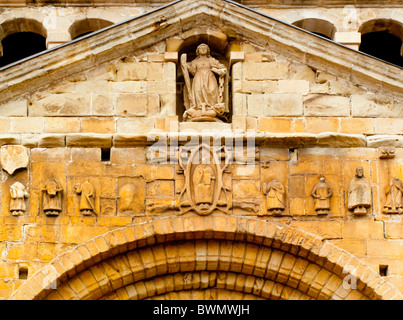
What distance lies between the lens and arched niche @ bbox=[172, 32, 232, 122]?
50.8 ft

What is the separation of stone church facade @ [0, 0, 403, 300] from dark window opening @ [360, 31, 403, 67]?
365 centimetres

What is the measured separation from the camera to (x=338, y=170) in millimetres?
14773

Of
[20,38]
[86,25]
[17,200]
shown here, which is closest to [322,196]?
[17,200]

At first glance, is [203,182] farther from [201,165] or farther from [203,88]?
[203,88]

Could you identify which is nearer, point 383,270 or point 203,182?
point 383,270

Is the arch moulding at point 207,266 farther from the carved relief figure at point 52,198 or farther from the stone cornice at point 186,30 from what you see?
the stone cornice at point 186,30

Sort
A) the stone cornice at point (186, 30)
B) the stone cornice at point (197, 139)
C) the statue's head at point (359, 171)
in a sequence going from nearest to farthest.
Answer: the statue's head at point (359, 171) → the stone cornice at point (197, 139) → the stone cornice at point (186, 30)

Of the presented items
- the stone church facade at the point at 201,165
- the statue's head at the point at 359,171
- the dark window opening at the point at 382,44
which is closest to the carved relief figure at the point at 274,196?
the stone church facade at the point at 201,165

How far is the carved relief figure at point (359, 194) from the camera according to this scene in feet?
47.6

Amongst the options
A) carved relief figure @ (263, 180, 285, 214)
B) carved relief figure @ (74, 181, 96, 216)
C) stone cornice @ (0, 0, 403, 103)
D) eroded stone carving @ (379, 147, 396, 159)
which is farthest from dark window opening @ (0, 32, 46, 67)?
eroded stone carving @ (379, 147, 396, 159)

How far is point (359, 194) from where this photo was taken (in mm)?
14547

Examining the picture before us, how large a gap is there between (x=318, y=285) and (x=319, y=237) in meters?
0.64

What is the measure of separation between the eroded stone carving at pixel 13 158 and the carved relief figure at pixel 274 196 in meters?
3.16

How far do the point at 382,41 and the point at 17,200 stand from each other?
23.9 ft
